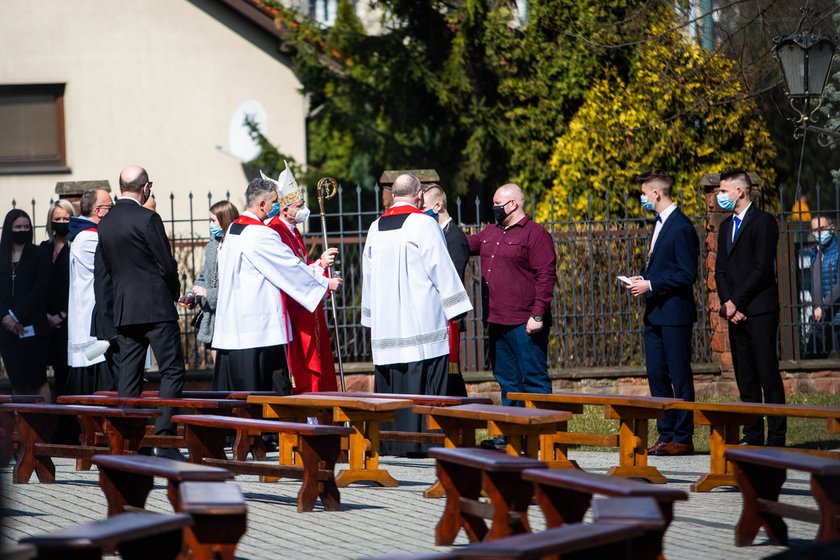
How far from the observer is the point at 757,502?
6668 mm

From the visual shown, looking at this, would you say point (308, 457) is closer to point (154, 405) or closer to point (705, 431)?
point (154, 405)

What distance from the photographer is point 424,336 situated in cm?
1016

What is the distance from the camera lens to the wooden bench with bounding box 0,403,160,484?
28.1 feet

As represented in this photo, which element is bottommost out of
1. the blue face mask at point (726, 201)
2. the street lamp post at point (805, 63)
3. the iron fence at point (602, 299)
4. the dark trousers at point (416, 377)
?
the dark trousers at point (416, 377)

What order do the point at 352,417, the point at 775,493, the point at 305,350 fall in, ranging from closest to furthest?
the point at 775,493
the point at 352,417
the point at 305,350

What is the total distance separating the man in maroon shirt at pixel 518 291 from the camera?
10602mm

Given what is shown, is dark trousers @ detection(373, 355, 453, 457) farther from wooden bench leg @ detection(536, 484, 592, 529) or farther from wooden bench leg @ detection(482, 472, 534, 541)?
wooden bench leg @ detection(536, 484, 592, 529)

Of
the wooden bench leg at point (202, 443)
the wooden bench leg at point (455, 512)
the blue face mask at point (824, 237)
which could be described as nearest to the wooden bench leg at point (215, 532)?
the wooden bench leg at point (455, 512)

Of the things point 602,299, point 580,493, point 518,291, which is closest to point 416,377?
point 518,291

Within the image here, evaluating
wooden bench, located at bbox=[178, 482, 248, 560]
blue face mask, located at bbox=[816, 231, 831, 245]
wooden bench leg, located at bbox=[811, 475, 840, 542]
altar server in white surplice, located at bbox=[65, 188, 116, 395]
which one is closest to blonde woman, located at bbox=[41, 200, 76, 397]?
altar server in white surplice, located at bbox=[65, 188, 116, 395]

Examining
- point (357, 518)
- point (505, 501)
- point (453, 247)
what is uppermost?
point (453, 247)

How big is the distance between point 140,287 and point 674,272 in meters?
3.84

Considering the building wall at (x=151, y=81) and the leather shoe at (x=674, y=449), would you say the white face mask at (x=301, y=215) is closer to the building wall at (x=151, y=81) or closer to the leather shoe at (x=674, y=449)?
the leather shoe at (x=674, y=449)

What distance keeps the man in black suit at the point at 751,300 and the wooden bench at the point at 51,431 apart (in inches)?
171
